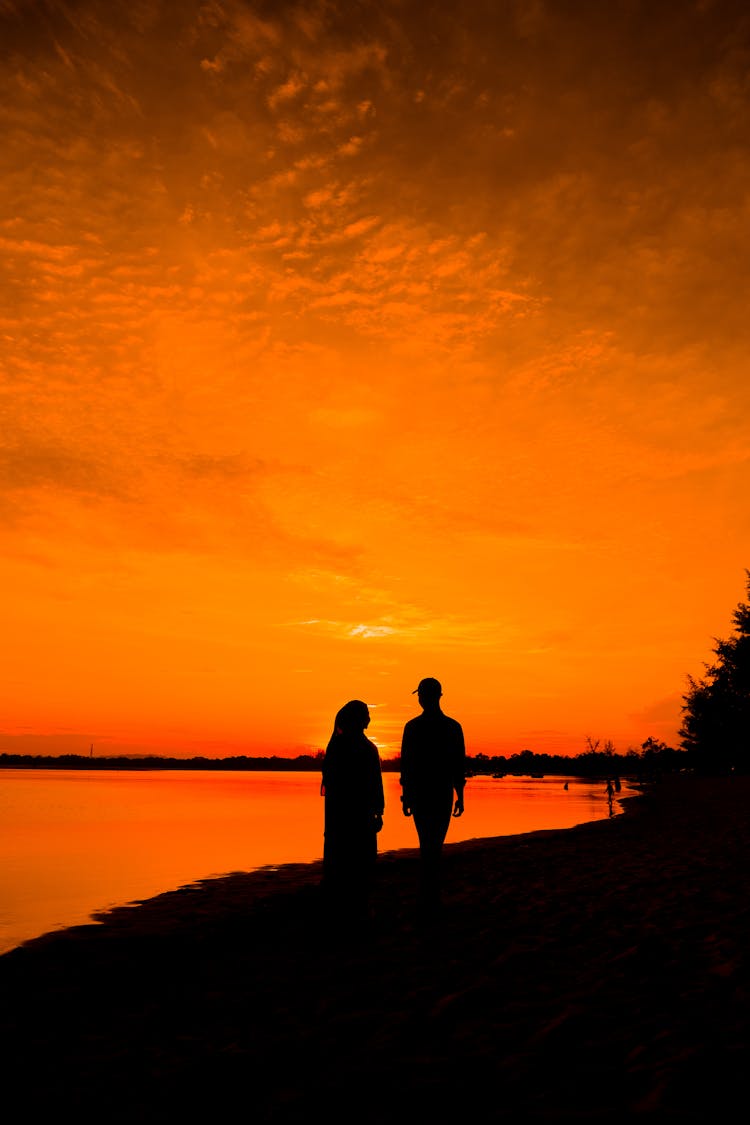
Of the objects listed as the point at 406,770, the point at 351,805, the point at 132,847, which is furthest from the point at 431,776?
the point at 132,847

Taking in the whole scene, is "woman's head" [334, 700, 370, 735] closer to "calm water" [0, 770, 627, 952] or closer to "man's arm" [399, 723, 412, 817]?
"man's arm" [399, 723, 412, 817]

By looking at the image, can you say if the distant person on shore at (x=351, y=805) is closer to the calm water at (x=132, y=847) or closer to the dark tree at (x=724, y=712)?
the calm water at (x=132, y=847)

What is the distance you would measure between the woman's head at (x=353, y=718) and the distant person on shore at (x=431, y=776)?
0.58 m

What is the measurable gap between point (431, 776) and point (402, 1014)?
3666 mm

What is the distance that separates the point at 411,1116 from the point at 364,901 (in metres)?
5.29

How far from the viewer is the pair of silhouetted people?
29.9ft

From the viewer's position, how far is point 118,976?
293 inches

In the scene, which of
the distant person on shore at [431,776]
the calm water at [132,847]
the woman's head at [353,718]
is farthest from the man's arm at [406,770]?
the calm water at [132,847]

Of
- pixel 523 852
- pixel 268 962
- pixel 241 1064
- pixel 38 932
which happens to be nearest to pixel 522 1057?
pixel 241 1064

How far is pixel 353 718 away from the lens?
9477mm

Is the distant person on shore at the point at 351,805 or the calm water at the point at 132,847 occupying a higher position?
the distant person on shore at the point at 351,805

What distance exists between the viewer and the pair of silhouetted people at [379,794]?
9125mm

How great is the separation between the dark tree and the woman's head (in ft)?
162

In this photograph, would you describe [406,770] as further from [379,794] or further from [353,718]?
[353,718]
